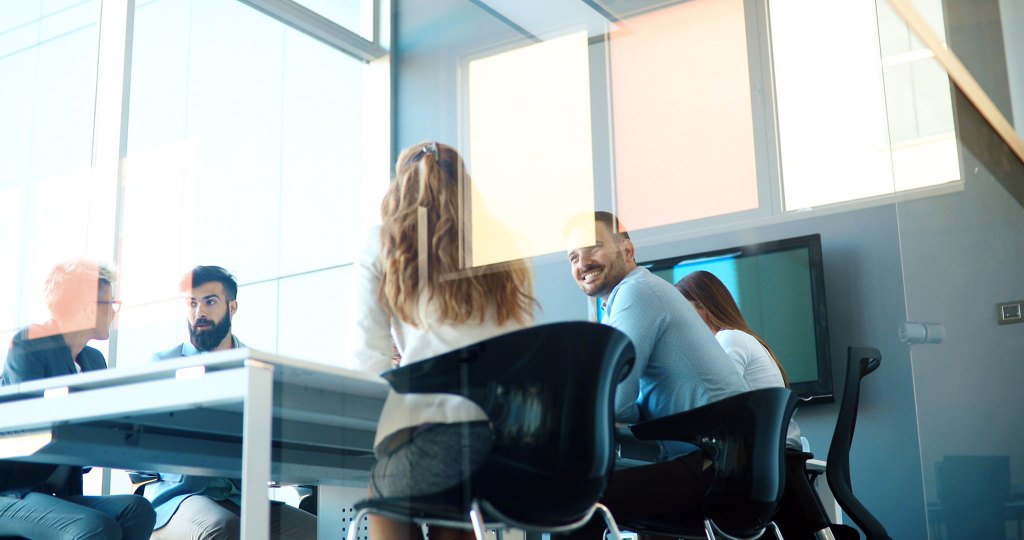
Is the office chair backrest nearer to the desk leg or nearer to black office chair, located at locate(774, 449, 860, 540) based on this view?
the desk leg

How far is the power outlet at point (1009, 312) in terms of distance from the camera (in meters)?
2.95

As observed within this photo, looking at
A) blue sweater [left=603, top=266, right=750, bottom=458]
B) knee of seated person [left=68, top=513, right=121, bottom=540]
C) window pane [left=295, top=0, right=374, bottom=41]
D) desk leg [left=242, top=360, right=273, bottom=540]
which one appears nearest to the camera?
desk leg [left=242, top=360, right=273, bottom=540]

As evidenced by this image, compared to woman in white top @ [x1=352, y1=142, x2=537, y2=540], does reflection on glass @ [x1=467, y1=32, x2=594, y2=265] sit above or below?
above

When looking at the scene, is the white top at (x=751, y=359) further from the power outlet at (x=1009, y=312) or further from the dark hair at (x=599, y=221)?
the power outlet at (x=1009, y=312)

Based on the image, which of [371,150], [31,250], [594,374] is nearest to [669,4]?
[371,150]

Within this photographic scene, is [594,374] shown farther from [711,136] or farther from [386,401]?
[711,136]

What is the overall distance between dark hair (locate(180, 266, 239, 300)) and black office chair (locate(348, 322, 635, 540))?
2.55m

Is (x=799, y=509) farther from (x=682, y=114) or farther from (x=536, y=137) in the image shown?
(x=682, y=114)

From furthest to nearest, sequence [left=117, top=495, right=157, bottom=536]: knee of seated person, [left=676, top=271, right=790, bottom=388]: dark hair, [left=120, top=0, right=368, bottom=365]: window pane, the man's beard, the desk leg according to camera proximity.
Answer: [left=120, top=0, right=368, bottom=365]: window pane, the man's beard, [left=676, top=271, right=790, bottom=388]: dark hair, [left=117, top=495, right=157, bottom=536]: knee of seated person, the desk leg

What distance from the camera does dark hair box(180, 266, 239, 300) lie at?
4234 mm

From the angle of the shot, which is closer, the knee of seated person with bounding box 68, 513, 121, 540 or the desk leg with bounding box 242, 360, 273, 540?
the desk leg with bounding box 242, 360, 273, 540

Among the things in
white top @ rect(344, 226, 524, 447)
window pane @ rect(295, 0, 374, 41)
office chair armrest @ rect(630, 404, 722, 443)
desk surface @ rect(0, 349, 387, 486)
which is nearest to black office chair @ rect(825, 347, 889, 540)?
office chair armrest @ rect(630, 404, 722, 443)

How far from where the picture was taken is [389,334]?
2129mm

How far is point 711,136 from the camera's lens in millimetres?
5250
